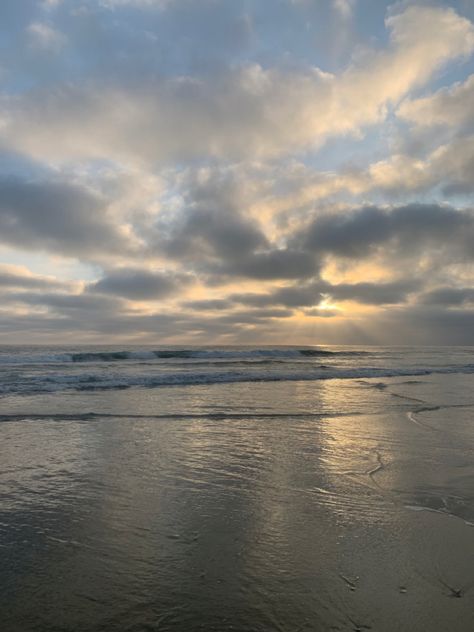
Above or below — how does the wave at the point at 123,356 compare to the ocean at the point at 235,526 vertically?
above

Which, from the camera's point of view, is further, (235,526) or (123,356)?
(123,356)

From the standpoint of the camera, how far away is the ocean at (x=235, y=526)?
115 inches

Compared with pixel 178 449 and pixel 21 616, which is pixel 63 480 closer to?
pixel 178 449

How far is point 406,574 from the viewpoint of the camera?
3.42 m

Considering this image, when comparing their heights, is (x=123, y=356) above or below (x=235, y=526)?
above

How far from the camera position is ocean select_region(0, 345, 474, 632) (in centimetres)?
293

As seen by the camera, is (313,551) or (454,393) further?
(454,393)

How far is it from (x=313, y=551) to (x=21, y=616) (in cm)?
225

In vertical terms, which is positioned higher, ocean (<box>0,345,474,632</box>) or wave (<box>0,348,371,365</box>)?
wave (<box>0,348,371,365</box>)

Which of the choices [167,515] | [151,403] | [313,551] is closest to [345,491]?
[313,551]

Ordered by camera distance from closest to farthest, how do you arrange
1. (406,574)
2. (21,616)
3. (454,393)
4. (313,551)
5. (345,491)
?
(21,616) < (406,574) < (313,551) < (345,491) < (454,393)

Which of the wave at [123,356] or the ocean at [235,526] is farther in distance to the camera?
the wave at [123,356]

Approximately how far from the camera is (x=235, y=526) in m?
4.36

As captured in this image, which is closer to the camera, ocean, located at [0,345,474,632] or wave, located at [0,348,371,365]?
ocean, located at [0,345,474,632]
